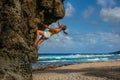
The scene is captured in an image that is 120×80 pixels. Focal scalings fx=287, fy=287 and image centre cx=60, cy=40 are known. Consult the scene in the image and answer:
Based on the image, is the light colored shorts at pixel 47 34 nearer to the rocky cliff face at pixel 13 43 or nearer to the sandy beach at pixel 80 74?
the sandy beach at pixel 80 74

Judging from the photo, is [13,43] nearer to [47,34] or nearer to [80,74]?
[47,34]

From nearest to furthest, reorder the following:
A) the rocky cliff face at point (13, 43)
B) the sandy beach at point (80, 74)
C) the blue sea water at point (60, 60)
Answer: the rocky cliff face at point (13, 43) → the sandy beach at point (80, 74) → the blue sea water at point (60, 60)

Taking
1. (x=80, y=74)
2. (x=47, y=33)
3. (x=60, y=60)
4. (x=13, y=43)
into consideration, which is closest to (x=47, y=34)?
(x=47, y=33)

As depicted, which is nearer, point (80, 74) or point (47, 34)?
point (47, 34)

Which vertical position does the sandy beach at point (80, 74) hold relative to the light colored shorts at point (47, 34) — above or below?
below

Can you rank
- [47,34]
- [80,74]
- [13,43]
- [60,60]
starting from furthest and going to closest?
[60,60]
[80,74]
[47,34]
[13,43]

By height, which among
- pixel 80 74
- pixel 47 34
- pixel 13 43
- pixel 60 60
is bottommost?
pixel 60 60

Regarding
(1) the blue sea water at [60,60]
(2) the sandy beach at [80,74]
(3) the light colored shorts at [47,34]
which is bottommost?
(1) the blue sea water at [60,60]

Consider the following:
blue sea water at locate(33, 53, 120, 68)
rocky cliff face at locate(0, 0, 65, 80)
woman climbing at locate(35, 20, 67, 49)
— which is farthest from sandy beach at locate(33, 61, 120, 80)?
blue sea water at locate(33, 53, 120, 68)

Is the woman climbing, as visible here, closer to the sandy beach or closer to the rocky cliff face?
the sandy beach

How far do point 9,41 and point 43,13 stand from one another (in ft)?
26.7

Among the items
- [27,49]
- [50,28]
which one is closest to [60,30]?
[50,28]

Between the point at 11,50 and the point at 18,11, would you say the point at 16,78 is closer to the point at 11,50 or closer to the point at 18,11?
the point at 11,50

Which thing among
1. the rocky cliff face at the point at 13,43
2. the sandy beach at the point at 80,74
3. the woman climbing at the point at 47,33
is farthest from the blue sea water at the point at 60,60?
the rocky cliff face at the point at 13,43
